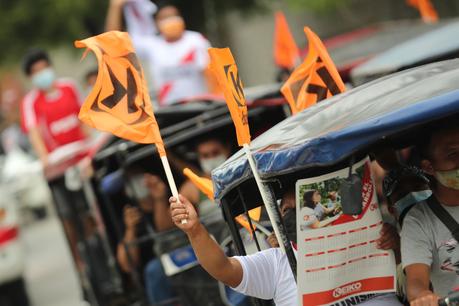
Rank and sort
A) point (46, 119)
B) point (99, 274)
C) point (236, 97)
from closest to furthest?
point (236, 97) → point (99, 274) → point (46, 119)

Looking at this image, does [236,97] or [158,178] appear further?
[158,178]

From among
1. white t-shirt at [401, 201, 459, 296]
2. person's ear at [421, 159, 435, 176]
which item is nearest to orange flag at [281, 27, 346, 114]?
person's ear at [421, 159, 435, 176]

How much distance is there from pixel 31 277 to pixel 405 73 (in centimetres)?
1186

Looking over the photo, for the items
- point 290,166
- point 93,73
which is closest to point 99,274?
point 93,73

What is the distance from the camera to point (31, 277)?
16.6m

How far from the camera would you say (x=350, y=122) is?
449 centimetres

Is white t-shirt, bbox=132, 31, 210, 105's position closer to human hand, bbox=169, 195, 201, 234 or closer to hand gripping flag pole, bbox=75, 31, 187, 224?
hand gripping flag pole, bbox=75, 31, 187, 224

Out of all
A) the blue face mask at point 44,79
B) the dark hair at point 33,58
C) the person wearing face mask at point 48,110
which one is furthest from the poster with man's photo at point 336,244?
the dark hair at point 33,58

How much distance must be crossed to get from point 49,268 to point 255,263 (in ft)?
39.8

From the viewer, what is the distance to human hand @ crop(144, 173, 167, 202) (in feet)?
27.7

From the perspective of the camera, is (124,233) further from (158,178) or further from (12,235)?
(12,235)

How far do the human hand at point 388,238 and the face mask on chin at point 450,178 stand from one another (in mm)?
314

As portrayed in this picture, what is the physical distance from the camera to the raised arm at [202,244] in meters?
5.14

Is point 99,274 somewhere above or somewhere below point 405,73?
below
